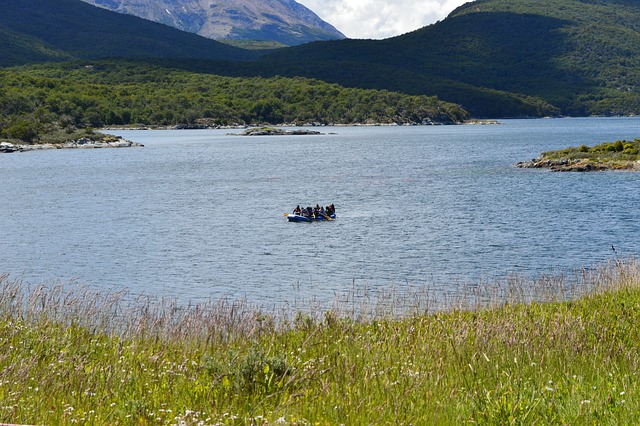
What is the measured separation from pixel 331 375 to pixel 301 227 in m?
38.6

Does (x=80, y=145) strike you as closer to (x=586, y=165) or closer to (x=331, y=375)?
(x=586, y=165)

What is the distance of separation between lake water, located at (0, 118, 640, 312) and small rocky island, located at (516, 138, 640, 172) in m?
2.66

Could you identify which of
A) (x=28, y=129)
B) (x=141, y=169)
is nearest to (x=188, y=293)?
(x=141, y=169)

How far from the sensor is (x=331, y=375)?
1092cm

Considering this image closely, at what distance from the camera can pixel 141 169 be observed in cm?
9806

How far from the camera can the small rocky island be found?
7975 cm

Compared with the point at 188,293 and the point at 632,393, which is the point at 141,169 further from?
the point at 632,393

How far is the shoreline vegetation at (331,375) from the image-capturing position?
8852mm

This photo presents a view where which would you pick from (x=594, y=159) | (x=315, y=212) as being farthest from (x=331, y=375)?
(x=594, y=159)

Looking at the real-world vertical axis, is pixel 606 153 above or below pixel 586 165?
above

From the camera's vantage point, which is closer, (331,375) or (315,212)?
(331,375)

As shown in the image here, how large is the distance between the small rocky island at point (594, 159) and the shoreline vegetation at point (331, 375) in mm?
69732

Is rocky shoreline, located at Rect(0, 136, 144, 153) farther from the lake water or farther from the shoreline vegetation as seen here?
the shoreline vegetation

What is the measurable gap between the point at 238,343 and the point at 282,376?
12.2 feet
